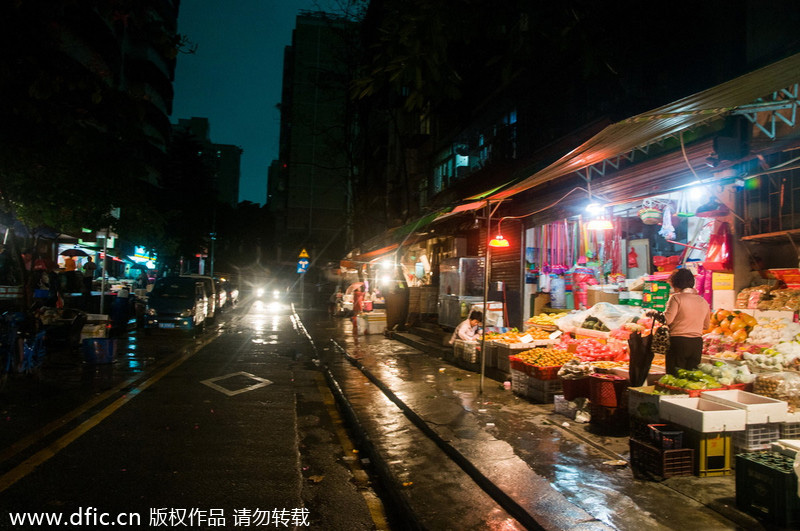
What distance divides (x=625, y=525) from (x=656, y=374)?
12.0 ft

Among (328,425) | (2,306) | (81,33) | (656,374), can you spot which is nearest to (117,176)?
(2,306)

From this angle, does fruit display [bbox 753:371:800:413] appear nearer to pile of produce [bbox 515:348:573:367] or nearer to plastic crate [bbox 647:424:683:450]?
plastic crate [bbox 647:424:683:450]

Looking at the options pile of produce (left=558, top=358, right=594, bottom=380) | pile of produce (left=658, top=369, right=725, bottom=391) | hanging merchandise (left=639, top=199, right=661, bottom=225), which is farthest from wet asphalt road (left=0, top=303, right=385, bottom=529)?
hanging merchandise (left=639, top=199, right=661, bottom=225)

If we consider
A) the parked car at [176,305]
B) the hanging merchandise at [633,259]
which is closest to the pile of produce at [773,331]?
the hanging merchandise at [633,259]

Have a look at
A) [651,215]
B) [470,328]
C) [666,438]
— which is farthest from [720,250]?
[470,328]

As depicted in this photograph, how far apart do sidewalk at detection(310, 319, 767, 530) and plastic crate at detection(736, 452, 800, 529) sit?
0.12m

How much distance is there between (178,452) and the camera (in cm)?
537

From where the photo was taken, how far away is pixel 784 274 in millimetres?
7172

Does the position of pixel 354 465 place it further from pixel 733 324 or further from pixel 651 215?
pixel 651 215

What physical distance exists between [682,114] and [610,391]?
11.7ft

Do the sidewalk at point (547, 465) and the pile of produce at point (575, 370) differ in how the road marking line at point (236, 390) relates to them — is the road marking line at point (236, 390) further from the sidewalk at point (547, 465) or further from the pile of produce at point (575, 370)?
the pile of produce at point (575, 370)

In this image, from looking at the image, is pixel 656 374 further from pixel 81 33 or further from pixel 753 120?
pixel 81 33

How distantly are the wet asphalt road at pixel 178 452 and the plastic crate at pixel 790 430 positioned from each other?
424 centimetres

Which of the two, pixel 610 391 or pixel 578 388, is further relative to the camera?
pixel 578 388
